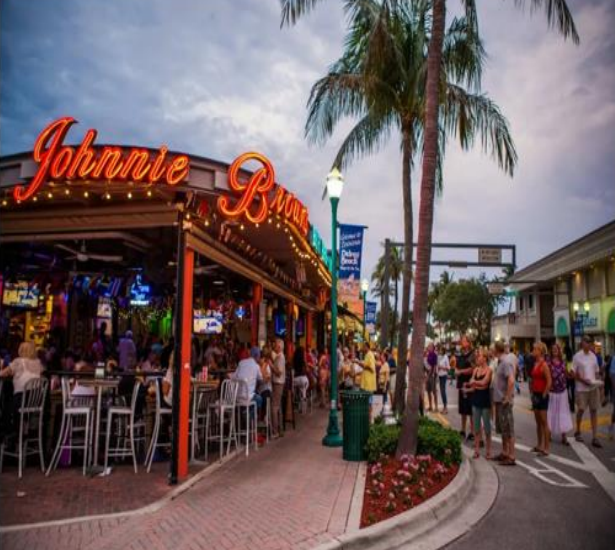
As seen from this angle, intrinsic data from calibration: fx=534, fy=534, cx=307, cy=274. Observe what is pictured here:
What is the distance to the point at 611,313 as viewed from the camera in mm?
28328

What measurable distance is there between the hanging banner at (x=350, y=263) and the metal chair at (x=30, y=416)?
7909mm

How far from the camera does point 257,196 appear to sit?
28.9ft

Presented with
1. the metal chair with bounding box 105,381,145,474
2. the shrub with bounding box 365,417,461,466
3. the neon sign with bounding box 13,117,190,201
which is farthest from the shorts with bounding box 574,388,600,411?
the neon sign with bounding box 13,117,190,201

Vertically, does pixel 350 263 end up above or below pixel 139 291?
above

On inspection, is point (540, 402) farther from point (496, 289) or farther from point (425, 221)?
point (496, 289)

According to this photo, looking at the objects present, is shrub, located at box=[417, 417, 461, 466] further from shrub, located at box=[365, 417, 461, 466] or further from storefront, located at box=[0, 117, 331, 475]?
storefront, located at box=[0, 117, 331, 475]

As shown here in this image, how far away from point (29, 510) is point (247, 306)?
12065 millimetres

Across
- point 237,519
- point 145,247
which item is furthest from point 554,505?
point 145,247

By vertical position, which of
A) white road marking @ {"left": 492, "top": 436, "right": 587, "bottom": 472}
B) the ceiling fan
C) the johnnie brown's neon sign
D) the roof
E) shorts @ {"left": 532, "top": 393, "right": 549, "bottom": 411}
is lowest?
white road marking @ {"left": 492, "top": 436, "right": 587, "bottom": 472}

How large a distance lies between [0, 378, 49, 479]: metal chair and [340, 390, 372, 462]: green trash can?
16.0ft

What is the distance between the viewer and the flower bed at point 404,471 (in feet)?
21.3

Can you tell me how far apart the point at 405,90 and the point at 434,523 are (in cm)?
957

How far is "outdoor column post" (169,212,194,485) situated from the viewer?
25.3ft

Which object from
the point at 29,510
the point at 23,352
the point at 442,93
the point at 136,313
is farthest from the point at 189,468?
the point at 136,313
